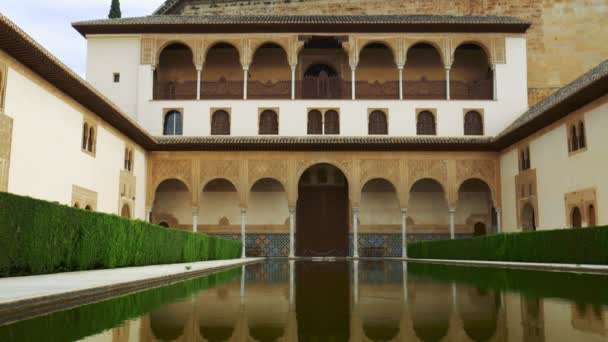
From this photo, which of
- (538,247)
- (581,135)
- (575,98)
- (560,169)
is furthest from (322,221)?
(538,247)

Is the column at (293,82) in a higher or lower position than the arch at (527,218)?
higher

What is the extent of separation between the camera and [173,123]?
24.9 metres

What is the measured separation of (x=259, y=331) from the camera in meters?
3.55

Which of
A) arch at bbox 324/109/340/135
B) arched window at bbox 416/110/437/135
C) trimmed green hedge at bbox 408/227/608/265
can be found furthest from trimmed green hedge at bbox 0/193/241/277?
arched window at bbox 416/110/437/135

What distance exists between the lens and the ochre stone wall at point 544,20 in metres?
29.3

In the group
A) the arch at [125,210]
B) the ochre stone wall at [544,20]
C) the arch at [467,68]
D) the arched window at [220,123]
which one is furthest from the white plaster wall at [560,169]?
the arch at [125,210]

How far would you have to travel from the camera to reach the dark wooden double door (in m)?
26.2

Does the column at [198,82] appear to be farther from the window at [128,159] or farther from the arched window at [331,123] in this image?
the arched window at [331,123]

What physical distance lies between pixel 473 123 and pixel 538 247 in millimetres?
11801

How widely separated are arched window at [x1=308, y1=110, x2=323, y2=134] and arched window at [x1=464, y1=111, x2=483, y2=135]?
5843 millimetres

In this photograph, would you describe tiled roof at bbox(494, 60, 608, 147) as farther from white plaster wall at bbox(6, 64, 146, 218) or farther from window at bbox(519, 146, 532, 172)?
white plaster wall at bbox(6, 64, 146, 218)

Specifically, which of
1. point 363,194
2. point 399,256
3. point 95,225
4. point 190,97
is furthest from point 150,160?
point 95,225

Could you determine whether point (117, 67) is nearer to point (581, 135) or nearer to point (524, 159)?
point (524, 159)

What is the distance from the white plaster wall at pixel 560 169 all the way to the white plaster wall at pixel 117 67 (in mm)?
15126
